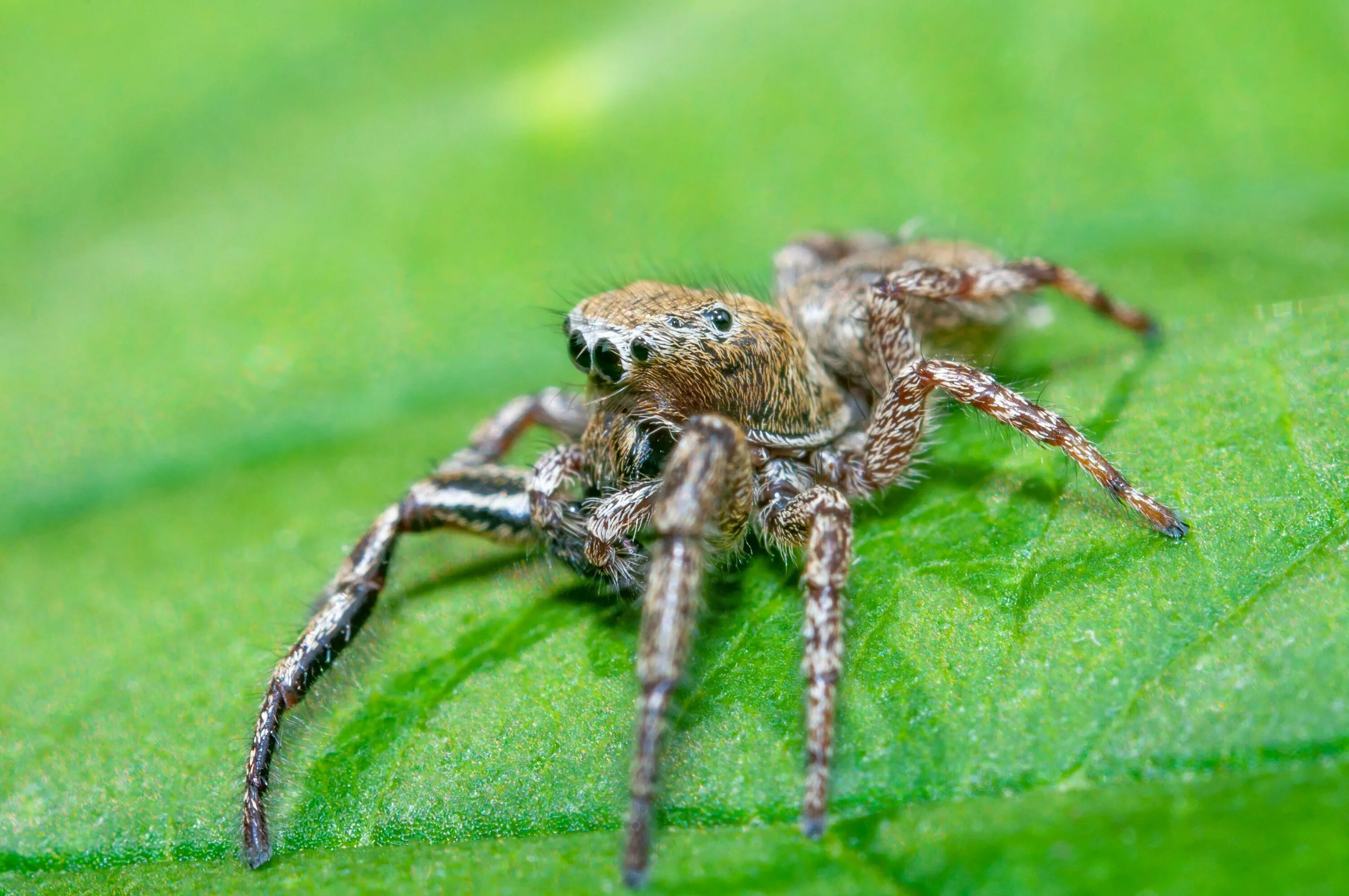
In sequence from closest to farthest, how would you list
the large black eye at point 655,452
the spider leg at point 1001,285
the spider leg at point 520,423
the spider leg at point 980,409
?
the spider leg at point 980,409 < the large black eye at point 655,452 < the spider leg at point 1001,285 < the spider leg at point 520,423

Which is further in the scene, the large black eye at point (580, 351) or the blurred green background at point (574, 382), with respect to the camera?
the large black eye at point (580, 351)

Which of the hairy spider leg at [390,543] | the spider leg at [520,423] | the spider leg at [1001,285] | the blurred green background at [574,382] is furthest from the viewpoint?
the spider leg at [520,423]

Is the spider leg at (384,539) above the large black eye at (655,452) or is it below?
below

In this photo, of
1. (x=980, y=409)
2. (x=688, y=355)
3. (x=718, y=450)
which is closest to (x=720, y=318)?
(x=688, y=355)

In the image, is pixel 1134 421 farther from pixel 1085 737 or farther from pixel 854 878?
pixel 854 878

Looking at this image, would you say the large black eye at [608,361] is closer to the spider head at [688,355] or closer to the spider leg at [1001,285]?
the spider head at [688,355]

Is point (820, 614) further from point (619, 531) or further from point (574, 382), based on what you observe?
point (574, 382)

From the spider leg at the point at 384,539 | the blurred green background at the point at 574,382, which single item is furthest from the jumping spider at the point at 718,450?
the blurred green background at the point at 574,382
